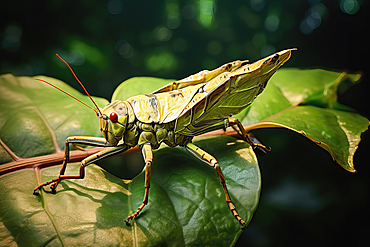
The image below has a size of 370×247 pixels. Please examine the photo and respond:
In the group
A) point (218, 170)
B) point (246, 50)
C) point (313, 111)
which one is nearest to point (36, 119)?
point (218, 170)

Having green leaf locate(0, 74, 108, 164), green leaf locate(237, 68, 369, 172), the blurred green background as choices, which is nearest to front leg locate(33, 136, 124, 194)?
green leaf locate(0, 74, 108, 164)

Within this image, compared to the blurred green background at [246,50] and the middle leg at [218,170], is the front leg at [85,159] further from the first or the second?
the blurred green background at [246,50]

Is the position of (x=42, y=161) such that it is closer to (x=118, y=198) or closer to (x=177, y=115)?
(x=118, y=198)

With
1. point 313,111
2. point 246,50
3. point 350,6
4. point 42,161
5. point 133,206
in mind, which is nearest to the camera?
point 133,206

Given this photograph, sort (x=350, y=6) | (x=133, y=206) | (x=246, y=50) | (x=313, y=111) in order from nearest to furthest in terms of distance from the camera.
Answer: (x=133, y=206), (x=313, y=111), (x=350, y=6), (x=246, y=50)

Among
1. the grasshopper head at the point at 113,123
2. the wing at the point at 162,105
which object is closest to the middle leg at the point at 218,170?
the wing at the point at 162,105

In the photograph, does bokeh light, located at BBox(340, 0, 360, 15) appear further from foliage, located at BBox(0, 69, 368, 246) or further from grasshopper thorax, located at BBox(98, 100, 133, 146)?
grasshopper thorax, located at BBox(98, 100, 133, 146)

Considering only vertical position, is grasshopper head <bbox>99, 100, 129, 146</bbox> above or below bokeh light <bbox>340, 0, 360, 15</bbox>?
below
